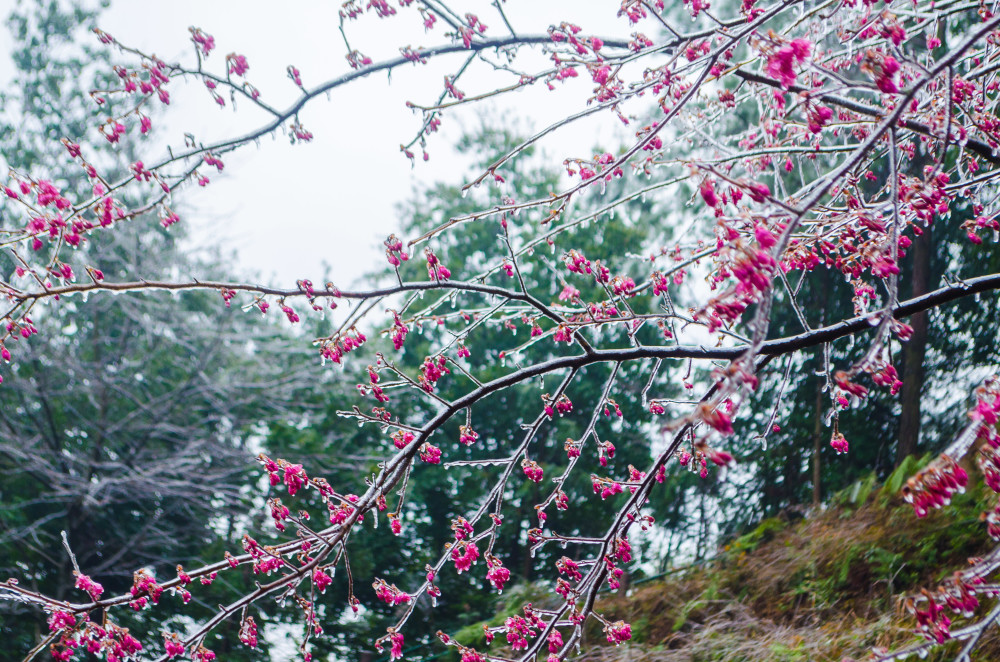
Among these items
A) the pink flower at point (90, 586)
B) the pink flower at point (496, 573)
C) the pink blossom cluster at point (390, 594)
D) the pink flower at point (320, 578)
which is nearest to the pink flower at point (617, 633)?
Result: the pink flower at point (496, 573)

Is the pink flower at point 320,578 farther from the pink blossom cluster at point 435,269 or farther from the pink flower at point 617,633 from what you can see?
the pink flower at point 617,633

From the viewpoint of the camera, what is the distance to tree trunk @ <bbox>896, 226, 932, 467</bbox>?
823 centimetres

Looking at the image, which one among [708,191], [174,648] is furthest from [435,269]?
[174,648]

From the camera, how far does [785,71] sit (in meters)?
1.52

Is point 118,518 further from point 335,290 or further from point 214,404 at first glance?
point 335,290

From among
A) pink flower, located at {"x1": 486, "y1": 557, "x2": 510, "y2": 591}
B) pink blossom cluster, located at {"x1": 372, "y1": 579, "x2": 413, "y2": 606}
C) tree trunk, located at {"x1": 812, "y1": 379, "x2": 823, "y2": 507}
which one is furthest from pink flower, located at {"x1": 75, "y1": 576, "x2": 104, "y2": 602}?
tree trunk, located at {"x1": 812, "y1": 379, "x2": 823, "y2": 507}

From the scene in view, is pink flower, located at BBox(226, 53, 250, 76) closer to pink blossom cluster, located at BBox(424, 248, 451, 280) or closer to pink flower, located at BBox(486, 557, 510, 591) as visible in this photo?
pink blossom cluster, located at BBox(424, 248, 451, 280)

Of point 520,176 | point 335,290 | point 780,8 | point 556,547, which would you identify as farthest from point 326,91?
point 520,176

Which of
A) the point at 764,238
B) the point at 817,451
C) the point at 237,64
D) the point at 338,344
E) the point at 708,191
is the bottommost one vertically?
the point at 764,238

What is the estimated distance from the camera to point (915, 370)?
27.6ft

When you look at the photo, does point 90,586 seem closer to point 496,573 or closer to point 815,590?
point 496,573

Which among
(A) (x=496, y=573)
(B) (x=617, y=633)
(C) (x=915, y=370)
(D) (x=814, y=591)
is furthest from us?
(C) (x=915, y=370)

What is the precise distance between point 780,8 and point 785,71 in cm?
67

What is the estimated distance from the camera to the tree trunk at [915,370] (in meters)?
8.23
